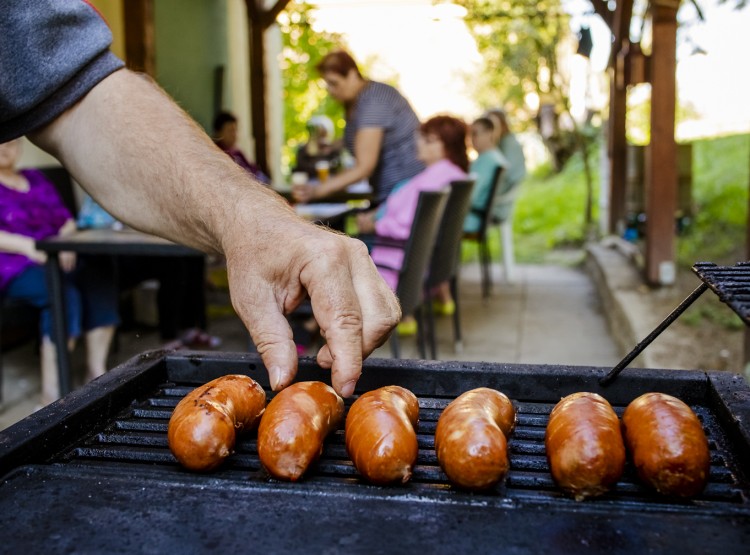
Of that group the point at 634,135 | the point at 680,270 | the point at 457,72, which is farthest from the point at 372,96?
the point at 457,72

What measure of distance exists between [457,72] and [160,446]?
23432 millimetres

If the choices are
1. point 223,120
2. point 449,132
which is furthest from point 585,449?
point 223,120

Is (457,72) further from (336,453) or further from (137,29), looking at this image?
(336,453)

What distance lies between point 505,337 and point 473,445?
5554 millimetres

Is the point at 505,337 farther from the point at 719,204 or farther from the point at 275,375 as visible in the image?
the point at 275,375

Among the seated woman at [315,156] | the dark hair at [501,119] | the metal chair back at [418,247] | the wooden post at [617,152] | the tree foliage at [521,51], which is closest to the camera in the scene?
the metal chair back at [418,247]

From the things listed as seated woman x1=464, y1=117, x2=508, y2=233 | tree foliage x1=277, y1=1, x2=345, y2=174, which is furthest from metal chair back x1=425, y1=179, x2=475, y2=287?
tree foliage x1=277, y1=1, x2=345, y2=174

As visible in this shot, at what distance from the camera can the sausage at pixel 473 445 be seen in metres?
1.39

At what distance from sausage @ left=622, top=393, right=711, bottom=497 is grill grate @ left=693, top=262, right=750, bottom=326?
0.88 feet

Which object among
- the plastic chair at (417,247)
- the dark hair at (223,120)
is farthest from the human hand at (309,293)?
the dark hair at (223,120)

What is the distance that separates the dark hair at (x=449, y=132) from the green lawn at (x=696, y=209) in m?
2.62

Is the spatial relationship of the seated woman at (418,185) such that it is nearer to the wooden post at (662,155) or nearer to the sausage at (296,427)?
the wooden post at (662,155)

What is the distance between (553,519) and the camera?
1269 mm

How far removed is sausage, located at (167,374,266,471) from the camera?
149 centimetres
